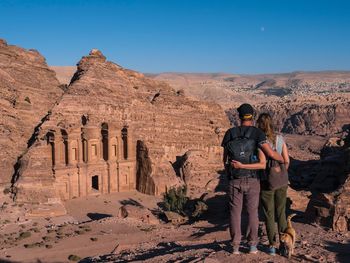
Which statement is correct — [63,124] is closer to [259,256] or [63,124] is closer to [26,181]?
[26,181]

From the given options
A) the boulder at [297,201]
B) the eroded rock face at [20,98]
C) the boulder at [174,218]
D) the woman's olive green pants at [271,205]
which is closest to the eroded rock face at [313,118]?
the eroded rock face at [20,98]

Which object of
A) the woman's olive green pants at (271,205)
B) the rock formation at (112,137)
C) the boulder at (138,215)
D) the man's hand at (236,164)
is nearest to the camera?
the man's hand at (236,164)

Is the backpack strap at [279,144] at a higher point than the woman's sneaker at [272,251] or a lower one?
higher

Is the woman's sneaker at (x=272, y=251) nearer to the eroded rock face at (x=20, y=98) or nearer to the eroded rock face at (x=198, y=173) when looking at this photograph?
the eroded rock face at (x=198, y=173)

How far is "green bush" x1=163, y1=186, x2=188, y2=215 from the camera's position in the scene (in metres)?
32.7

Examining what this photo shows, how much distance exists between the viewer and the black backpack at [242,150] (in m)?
9.84

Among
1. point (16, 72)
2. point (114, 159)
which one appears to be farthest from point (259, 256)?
point (16, 72)

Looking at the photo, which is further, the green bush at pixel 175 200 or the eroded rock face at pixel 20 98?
the eroded rock face at pixel 20 98

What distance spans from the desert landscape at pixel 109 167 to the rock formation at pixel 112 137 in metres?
0.10

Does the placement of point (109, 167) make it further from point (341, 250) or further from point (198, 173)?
point (341, 250)

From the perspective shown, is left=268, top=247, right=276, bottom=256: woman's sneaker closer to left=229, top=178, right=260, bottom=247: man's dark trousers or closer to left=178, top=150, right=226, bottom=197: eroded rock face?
left=229, top=178, right=260, bottom=247: man's dark trousers

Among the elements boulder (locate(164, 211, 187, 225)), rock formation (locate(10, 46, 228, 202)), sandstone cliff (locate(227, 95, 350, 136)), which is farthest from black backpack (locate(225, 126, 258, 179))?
sandstone cliff (locate(227, 95, 350, 136))

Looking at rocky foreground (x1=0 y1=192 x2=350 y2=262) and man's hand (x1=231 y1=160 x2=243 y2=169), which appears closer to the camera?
man's hand (x1=231 y1=160 x2=243 y2=169)

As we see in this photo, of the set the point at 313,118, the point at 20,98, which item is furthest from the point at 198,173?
the point at 313,118
